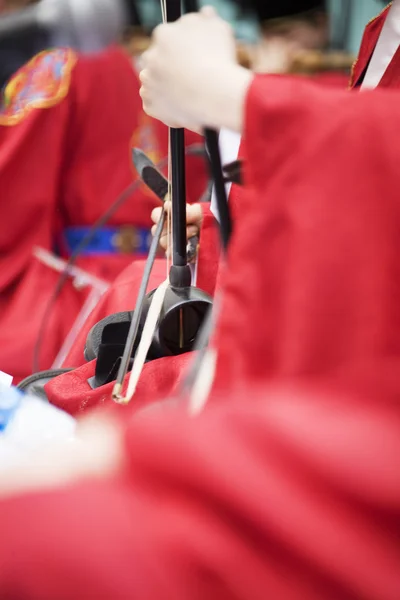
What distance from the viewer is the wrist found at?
0.90 feet

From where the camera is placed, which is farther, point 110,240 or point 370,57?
point 110,240

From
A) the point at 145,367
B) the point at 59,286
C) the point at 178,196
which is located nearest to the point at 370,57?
the point at 178,196

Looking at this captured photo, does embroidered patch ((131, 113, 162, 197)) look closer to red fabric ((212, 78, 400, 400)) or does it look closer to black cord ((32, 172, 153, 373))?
black cord ((32, 172, 153, 373))

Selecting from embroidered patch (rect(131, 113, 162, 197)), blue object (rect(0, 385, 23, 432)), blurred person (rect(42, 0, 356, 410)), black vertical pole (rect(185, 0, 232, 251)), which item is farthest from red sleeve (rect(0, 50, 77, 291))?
black vertical pole (rect(185, 0, 232, 251))

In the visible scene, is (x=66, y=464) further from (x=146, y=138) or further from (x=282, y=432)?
(x=146, y=138)

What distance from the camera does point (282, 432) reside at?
24cm

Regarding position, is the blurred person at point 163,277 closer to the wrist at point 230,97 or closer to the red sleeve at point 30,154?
the wrist at point 230,97

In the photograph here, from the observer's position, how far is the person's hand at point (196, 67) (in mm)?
279

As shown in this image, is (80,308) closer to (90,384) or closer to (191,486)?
(90,384)

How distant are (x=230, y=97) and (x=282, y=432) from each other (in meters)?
0.16

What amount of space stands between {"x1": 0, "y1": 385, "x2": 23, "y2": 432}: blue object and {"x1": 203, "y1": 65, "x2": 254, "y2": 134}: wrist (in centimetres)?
23

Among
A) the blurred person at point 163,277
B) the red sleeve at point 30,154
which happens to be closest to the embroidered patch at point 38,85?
the red sleeve at point 30,154

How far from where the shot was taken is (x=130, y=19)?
5.70 feet

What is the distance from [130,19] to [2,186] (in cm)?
107
